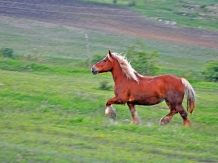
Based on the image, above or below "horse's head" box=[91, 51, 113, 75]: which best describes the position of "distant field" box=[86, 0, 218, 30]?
below

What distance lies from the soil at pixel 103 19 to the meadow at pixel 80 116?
2801mm

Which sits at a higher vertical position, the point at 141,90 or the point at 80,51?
the point at 141,90

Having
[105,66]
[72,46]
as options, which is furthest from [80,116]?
[72,46]

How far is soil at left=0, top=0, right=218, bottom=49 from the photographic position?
33344mm

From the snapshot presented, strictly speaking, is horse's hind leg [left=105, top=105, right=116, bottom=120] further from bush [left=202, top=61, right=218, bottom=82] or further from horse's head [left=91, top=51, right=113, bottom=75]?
bush [left=202, top=61, right=218, bottom=82]

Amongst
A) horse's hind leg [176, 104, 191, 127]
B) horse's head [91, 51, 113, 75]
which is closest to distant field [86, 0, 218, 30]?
horse's head [91, 51, 113, 75]

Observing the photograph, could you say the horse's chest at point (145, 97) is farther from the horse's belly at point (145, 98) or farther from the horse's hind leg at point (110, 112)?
the horse's hind leg at point (110, 112)

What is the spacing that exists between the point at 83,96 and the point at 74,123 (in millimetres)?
4088

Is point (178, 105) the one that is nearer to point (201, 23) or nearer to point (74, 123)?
point (74, 123)

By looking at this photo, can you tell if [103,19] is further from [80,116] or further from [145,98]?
[145,98]

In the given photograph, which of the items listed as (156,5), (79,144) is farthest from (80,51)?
(79,144)

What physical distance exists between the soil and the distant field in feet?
3.71

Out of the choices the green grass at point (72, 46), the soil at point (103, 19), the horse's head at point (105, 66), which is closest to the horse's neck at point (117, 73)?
the horse's head at point (105, 66)

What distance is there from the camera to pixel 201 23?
36.8 metres
